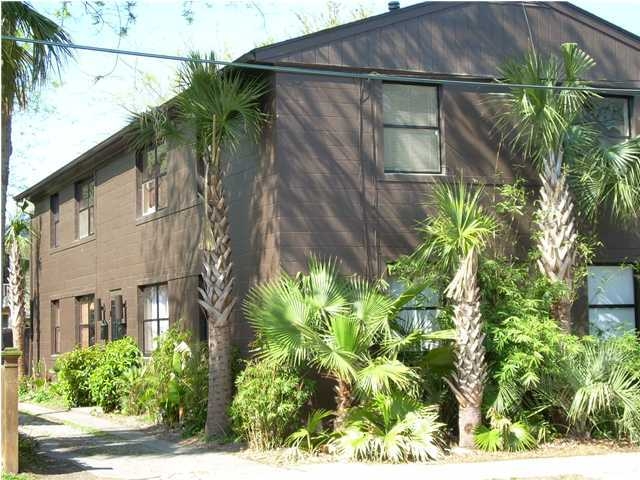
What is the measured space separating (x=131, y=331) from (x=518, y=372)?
10.4 meters

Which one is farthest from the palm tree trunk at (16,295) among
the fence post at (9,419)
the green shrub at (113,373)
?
the fence post at (9,419)

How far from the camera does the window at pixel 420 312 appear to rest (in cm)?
1450

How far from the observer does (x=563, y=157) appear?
15086mm

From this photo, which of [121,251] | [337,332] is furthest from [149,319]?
[337,332]

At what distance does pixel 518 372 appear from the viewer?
43.5 feet

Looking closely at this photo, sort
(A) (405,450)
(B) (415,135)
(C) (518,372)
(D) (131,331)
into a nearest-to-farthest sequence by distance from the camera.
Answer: (A) (405,450)
(C) (518,372)
(B) (415,135)
(D) (131,331)

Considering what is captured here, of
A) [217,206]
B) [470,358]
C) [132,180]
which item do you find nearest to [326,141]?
[217,206]

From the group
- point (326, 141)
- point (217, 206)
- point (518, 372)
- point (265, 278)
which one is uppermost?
point (326, 141)

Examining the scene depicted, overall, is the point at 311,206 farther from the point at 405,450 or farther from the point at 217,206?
the point at 405,450

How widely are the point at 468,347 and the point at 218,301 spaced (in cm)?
384

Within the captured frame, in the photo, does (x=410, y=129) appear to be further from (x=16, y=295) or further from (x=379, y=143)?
(x=16, y=295)

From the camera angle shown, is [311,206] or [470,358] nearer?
[470,358]

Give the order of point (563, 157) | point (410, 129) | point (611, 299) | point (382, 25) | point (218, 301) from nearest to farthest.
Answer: point (218, 301), point (563, 157), point (382, 25), point (410, 129), point (611, 299)

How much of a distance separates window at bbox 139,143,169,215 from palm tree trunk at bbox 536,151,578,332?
27.0 ft
